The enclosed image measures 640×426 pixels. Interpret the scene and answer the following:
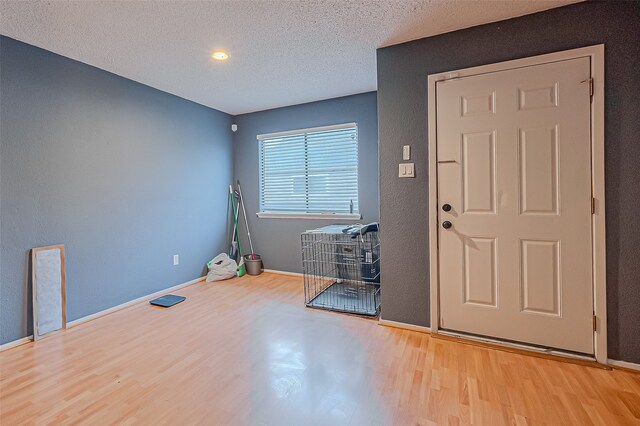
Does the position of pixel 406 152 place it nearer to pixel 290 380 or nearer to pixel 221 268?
pixel 290 380

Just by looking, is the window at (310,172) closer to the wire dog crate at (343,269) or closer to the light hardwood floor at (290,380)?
the wire dog crate at (343,269)

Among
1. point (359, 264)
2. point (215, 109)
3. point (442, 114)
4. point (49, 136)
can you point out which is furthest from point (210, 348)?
point (215, 109)

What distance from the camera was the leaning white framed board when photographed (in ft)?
8.00


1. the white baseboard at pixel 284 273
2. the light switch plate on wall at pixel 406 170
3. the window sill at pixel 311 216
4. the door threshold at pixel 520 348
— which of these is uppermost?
the light switch plate on wall at pixel 406 170

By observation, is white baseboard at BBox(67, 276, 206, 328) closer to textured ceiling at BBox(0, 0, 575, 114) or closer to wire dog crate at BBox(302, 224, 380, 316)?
wire dog crate at BBox(302, 224, 380, 316)

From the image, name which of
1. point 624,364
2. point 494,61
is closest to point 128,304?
point 494,61

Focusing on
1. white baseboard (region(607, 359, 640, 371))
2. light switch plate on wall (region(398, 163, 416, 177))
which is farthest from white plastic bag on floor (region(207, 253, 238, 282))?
white baseboard (region(607, 359, 640, 371))

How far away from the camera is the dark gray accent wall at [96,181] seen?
7.74 feet

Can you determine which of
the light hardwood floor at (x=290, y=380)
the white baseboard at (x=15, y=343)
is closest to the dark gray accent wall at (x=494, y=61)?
the light hardwood floor at (x=290, y=380)

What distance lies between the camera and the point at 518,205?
2.18 metres

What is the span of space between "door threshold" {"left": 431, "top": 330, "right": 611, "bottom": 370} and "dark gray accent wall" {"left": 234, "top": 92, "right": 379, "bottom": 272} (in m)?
1.71

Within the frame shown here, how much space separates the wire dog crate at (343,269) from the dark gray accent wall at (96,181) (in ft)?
5.24

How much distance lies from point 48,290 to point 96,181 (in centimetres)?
105

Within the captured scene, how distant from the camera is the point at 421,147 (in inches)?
97.6
